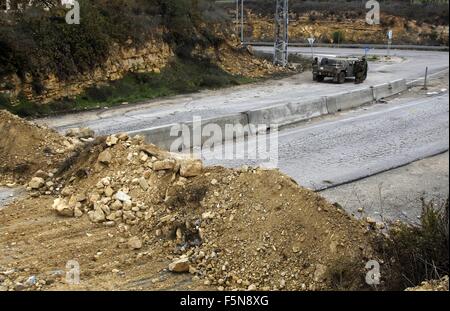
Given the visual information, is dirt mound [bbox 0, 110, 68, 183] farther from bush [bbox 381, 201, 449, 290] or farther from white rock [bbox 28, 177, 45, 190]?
bush [bbox 381, 201, 449, 290]

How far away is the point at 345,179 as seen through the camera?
465 inches

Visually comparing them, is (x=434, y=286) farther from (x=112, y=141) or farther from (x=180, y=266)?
(x=112, y=141)

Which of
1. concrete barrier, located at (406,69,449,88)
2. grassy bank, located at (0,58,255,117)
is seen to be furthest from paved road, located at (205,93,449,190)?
grassy bank, located at (0,58,255,117)

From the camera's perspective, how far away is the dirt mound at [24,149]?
37.2ft

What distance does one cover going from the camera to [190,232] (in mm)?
7770

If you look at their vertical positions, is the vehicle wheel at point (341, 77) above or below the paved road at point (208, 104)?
above

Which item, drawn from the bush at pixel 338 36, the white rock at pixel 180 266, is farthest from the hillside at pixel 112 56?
the bush at pixel 338 36

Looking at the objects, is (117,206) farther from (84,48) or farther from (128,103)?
(84,48)

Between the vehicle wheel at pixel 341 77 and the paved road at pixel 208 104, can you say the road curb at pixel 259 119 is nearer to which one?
the paved road at pixel 208 104

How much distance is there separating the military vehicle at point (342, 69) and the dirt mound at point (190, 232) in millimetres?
17825

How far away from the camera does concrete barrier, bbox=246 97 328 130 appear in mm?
16981

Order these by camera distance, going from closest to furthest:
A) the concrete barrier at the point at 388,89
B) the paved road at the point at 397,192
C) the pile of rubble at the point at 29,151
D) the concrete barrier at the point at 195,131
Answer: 1. the paved road at the point at 397,192
2. the pile of rubble at the point at 29,151
3. the concrete barrier at the point at 195,131
4. the concrete barrier at the point at 388,89

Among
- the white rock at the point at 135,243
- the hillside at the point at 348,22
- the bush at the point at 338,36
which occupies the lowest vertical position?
the white rock at the point at 135,243

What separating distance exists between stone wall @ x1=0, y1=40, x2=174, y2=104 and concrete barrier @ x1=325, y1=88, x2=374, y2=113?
8.94 m
